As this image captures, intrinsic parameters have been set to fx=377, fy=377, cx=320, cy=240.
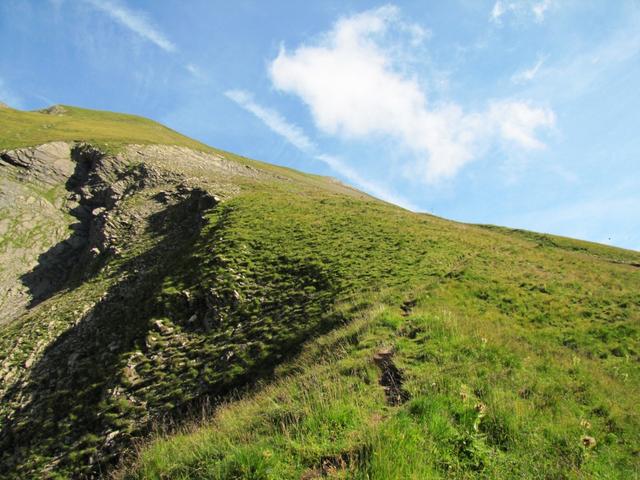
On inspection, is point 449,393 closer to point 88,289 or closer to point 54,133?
point 88,289

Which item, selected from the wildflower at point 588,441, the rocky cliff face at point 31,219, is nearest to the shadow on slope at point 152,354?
the wildflower at point 588,441

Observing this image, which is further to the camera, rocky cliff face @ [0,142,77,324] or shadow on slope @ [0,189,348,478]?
rocky cliff face @ [0,142,77,324]

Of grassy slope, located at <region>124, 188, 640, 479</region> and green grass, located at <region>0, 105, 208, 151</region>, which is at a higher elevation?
green grass, located at <region>0, 105, 208, 151</region>

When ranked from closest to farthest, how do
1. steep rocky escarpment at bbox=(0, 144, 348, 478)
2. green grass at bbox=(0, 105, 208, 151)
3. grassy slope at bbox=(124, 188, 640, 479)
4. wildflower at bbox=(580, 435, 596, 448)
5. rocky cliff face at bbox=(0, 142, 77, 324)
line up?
1. grassy slope at bbox=(124, 188, 640, 479)
2. wildflower at bbox=(580, 435, 596, 448)
3. steep rocky escarpment at bbox=(0, 144, 348, 478)
4. rocky cliff face at bbox=(0, 142, 77, 324)
5. green grass at bbox=(0, 105, 208, 151)

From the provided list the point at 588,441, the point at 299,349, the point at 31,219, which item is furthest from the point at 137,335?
the point at 31,219

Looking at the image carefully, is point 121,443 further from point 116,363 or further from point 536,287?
point 536,287

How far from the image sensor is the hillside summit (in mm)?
7867

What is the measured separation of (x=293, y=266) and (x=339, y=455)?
18572mm

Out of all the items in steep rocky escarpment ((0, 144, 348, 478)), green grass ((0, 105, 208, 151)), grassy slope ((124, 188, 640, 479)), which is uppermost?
green grass ((0, 105, 208, 151))

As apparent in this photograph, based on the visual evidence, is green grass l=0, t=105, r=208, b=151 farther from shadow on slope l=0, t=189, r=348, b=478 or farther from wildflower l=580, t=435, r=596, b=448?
wildflower l=580, t=435, r=596, b=448

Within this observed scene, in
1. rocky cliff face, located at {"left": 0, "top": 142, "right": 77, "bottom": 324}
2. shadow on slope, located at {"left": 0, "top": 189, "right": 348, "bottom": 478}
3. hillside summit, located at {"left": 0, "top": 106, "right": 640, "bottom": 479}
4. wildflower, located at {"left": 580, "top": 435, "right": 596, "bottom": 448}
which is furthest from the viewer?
rocky cliff face, located at {"left": 0, "top": 142, "right": 77, "bottom": 324}

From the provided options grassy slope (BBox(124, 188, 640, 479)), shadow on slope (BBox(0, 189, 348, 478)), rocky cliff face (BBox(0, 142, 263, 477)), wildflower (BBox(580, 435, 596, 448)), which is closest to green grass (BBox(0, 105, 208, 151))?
rocky cliff face (BBox(0, 142, 263, 477))

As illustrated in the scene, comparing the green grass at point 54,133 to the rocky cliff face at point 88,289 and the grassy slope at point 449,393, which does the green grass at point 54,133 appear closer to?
the rocky cliff face at point 88,289

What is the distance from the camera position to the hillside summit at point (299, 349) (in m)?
7.87
